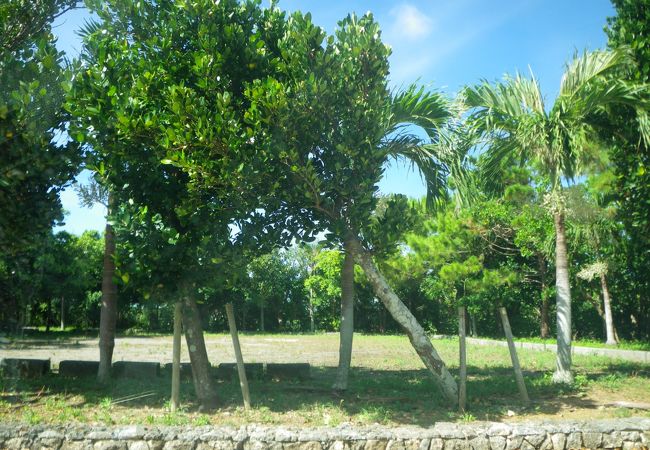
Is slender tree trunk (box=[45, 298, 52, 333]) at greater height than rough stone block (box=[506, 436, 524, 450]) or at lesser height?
greater

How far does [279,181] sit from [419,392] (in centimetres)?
402

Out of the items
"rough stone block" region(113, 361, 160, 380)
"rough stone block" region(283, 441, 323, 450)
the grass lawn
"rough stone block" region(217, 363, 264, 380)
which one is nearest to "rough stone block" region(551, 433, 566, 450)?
the grass lawn

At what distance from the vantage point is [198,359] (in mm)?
7523

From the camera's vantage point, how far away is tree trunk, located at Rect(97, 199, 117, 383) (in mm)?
9141

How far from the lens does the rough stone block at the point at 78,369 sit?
31.6 ft

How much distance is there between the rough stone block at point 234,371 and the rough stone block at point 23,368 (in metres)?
2.98

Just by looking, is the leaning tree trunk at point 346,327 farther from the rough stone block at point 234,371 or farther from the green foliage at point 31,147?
the green foliage at point 31,147

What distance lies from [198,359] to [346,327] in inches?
99.7

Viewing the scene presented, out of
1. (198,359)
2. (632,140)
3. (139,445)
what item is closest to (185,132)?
(198,359)

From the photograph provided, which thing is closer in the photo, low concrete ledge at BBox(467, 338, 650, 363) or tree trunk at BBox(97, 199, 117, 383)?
tree trunk at BBox(97, 199, 117, 383)

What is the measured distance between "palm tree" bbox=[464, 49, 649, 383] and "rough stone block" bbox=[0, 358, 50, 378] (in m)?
8.31

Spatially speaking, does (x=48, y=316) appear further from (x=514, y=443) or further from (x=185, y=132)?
(x=514, y=443)

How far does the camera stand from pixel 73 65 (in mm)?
6977

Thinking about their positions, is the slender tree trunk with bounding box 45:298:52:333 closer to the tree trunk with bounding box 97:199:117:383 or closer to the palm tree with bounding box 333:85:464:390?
the tree trunk with bounding box 97:199:117:383
